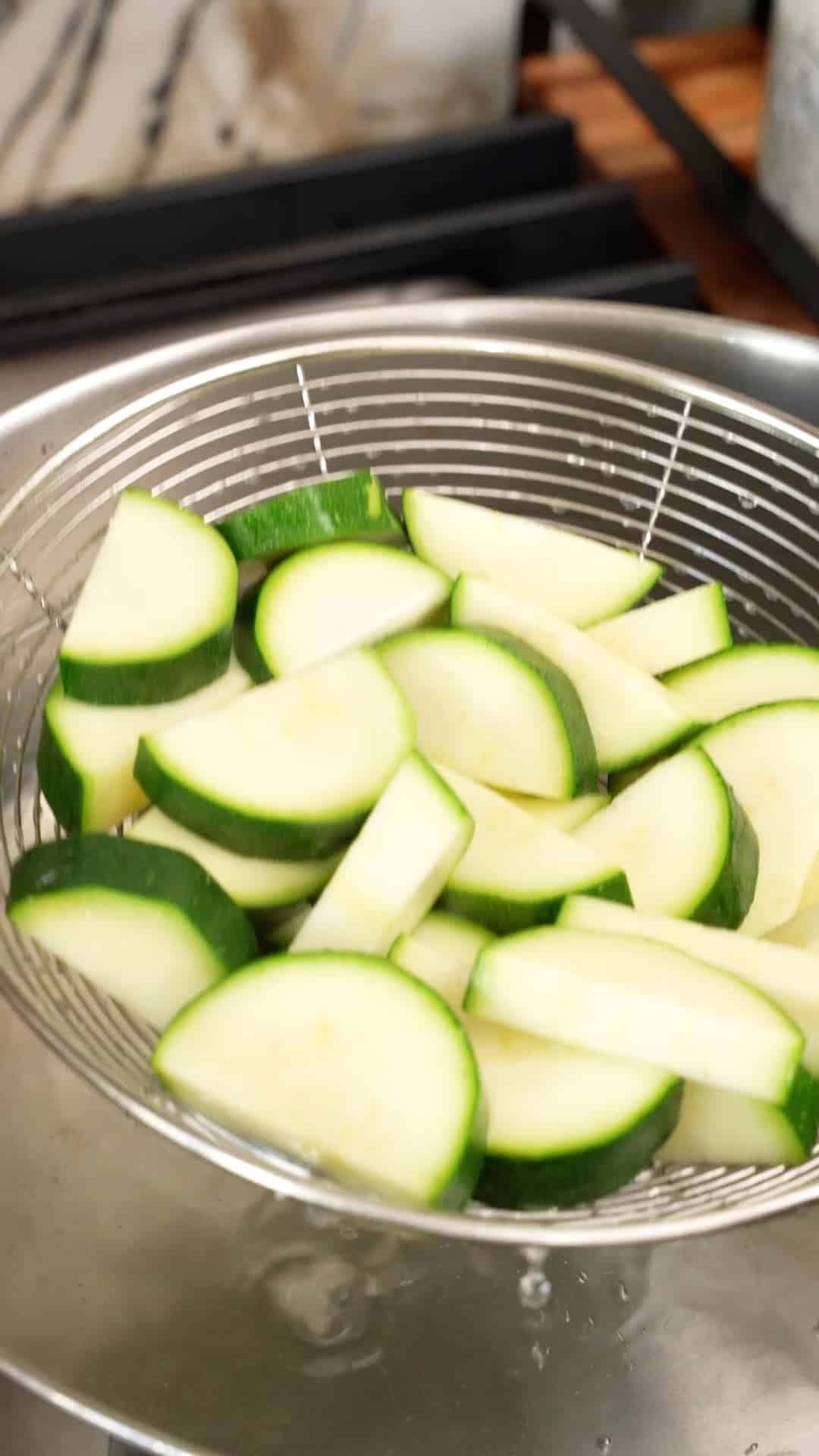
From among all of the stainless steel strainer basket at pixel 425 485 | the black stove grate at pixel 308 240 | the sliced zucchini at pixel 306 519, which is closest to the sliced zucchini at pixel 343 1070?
the stainless steel strainer basket at pixel 425 485

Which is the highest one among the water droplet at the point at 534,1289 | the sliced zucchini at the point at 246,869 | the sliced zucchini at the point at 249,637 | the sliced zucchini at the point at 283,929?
the sliced zucchini at the point at 249,637

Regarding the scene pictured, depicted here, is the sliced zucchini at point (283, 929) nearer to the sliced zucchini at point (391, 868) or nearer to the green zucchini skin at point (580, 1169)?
the sliced zucchini at point (391, 868)

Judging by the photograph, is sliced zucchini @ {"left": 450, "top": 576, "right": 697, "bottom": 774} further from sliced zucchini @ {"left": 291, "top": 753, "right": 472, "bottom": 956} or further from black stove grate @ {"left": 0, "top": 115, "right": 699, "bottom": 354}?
black stove grate @ {"left": 0, "top": 115, "right": 699, "bottom": 354}

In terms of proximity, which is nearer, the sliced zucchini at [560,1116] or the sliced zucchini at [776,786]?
the sliced zucchini at [560,1116]

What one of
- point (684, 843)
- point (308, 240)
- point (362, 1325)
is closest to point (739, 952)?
point (684, 843)

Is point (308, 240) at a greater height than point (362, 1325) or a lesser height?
greater

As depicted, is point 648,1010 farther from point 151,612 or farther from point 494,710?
point 151,612

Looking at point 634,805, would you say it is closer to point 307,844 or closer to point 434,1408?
point 307,844
